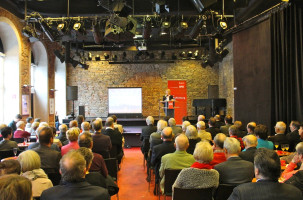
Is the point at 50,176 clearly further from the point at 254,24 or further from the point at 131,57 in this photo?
the point at 131,57

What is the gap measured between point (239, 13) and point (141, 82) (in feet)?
25.8

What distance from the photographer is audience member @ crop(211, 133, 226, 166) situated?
3.63 meters

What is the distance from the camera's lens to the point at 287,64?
719 centimetres

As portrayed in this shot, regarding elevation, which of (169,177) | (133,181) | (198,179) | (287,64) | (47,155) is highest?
(287,64)

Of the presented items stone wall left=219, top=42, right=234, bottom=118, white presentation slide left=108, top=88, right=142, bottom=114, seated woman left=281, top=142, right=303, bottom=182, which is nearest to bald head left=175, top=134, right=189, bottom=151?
seated woman left=281, top=142, right=303, bottom=182

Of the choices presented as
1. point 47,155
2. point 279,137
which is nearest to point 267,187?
point 47,155

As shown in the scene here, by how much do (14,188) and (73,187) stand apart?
67 cm

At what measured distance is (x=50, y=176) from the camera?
10.6 ft

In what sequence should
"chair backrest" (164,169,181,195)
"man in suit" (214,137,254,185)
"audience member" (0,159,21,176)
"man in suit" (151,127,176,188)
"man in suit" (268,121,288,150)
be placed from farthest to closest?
"man in suit" (268,121,288,150), "man in suit" (151,127,176,188), "chair backrest" (164,169,181,195), "man in suit" (214,137,254,185), "audience member" (0,159,21,176)

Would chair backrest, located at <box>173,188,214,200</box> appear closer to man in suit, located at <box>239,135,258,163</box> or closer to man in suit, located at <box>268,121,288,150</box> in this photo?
man in suit, located at <box>239,135,258,163</box>

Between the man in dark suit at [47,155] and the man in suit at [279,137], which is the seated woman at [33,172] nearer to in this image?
the man in dark suit at [47,155]

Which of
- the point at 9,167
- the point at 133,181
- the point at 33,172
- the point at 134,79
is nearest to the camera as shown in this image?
the point at 9,167

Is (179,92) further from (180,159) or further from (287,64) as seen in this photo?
(180,159)

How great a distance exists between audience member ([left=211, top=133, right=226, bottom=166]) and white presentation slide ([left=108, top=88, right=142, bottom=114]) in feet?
38.9
